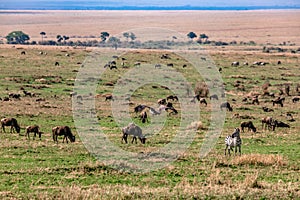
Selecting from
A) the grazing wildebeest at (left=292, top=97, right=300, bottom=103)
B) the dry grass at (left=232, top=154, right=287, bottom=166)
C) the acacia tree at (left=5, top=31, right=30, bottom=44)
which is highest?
the acacia tree at (left=5, top=31, right=30, bottom=44)

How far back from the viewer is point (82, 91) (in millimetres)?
41250

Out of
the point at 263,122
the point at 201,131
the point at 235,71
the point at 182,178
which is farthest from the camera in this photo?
the point at 235,71

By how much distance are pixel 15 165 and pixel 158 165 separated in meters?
4.66

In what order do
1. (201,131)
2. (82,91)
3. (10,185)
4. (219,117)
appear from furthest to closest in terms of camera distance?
(82,91) → (219,117) → (201,131) → (10,185)

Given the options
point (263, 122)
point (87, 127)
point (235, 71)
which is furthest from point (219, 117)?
point (235, 71)

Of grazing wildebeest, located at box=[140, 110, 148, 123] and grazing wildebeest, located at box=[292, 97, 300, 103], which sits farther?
grazing wildebeest, located at box=[292, 97, 300, 103]

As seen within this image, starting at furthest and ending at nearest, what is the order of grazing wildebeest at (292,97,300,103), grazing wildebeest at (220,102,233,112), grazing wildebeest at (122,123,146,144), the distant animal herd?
grazing wildebeest at (292,97,300,103) → grazing wildebeest at (220,102,233,112) → grazing wildebeest at (122,123,146,144) → the distant animal herd

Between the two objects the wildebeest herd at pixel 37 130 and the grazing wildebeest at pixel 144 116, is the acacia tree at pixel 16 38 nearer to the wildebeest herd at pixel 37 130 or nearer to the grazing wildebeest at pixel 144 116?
the grazing wildebeest at pixel 144 116

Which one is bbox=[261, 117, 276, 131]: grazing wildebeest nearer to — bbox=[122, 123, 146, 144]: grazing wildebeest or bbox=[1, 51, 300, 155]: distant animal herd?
bbox=[1, 51, 300, 155]: distant animal herd

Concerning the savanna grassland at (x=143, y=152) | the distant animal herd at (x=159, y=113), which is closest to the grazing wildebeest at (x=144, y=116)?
the distant animal herd at (x=159, y=113)

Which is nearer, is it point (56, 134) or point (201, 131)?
point (56, 134)

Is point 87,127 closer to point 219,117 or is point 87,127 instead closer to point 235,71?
point 219,117

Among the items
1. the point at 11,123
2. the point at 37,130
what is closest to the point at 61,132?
the point at 37,130

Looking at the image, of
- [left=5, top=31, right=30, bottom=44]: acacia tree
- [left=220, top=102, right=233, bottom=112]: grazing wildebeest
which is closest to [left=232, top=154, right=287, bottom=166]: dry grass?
[left=220, top=102, right=233, bottom=112]: grazing wildebeest
